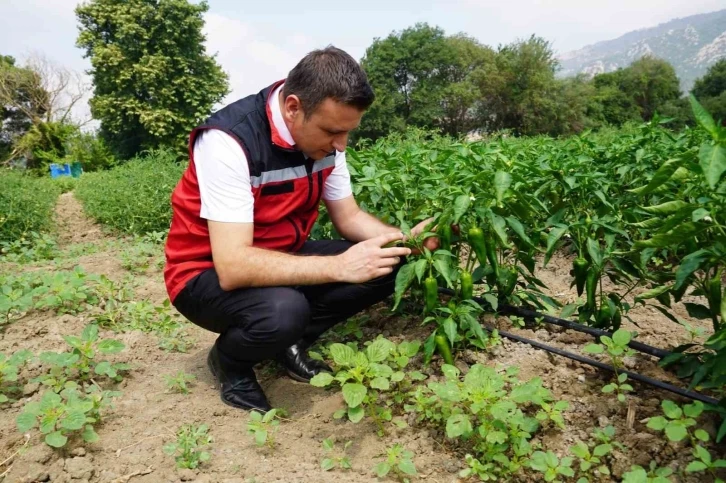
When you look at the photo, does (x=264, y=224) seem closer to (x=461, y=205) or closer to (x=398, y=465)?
(x=461, y=205)

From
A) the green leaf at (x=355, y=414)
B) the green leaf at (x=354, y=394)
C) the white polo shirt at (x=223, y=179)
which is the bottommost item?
the green leaf at (x=355, y=414)

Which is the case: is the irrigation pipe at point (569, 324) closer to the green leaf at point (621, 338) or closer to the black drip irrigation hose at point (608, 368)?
the black drip irrigation hose at point (608, 368)

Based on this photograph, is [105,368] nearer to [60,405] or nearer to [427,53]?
[60,405]

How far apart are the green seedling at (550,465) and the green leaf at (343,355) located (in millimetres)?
739

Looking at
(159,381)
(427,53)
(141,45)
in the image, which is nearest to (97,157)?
(141,45)

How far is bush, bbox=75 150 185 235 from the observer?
697 cm

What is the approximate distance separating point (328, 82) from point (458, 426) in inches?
53.6

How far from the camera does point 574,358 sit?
2293mm

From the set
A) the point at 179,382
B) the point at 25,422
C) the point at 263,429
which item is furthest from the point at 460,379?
the point at 25,422

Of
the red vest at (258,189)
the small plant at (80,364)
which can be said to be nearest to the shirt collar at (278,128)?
the red vest at (258,189)

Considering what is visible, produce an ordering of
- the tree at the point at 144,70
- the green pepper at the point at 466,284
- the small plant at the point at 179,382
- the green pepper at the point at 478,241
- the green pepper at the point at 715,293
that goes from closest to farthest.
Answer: the green pepper at the point at 715,293, the green pepper at the point at 478,241, the green pepper at the point at 466,284, the small plant at the point at 179,382, the tree at the point at 144,70

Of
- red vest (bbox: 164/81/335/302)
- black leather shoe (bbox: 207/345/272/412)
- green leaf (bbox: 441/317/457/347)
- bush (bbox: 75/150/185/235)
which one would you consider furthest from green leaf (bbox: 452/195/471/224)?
bush (bbox: 75/150/185/235)

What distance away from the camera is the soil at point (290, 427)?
6.32ft

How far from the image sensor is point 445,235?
2.25 meters
